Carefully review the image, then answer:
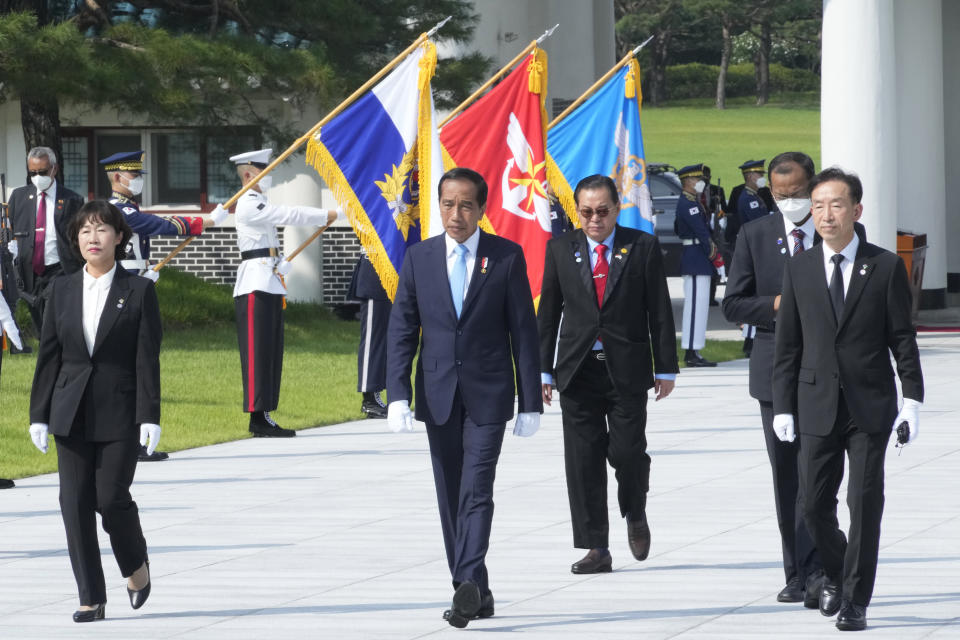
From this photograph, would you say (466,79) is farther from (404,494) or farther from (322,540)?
(322,540)

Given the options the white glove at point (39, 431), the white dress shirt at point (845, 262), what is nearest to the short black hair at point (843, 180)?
the white dress shirt at point (845, 262)

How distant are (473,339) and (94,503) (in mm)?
1573

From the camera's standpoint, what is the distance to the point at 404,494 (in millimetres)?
10008

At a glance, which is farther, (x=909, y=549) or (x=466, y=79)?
(x=466, y=79)

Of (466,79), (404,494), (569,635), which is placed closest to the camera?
(569,635)

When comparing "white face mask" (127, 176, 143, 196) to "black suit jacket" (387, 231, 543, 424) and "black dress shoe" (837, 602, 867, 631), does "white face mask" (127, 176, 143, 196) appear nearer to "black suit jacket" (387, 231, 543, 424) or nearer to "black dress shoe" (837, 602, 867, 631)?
"black suit jacket" (387, 231, 543, 424)

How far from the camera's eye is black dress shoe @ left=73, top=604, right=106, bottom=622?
680 cm

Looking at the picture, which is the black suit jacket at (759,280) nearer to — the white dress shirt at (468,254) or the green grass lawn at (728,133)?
the white dress shirt at (468,254)

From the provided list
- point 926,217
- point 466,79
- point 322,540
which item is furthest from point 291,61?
point 322,540

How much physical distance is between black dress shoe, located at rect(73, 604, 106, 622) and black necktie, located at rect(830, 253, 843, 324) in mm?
2953

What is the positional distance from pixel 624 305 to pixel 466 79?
44.2ft

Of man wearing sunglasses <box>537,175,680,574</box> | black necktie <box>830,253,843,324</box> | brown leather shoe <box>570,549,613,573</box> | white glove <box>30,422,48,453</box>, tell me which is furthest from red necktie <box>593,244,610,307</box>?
white glove <box>30,422,48,453</box>

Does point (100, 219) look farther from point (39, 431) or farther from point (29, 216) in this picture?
point (29, 216)

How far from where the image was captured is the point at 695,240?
711 inches
